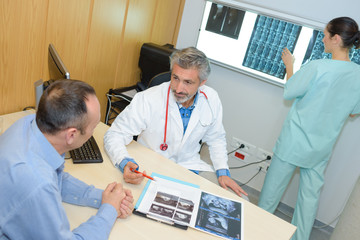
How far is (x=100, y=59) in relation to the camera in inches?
90.3

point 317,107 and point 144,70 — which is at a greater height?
point 317,107

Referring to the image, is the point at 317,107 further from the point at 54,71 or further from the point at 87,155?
the point at 54,71

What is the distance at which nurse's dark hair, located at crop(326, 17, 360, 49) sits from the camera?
6.42 feet

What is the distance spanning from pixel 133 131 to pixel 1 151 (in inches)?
32.8

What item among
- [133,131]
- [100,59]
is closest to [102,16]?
[100,59]

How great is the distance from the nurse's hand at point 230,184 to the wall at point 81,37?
1.24 m

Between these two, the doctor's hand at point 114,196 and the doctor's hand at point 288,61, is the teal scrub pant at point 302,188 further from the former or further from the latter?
the doctor's hand at point 114,196

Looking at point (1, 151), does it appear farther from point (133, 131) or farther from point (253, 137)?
point (253, 137)

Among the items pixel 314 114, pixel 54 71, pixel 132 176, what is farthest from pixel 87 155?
pixel 314 114

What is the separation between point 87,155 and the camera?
1475mm

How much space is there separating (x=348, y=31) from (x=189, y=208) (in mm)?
1562

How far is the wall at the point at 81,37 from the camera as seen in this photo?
5.39ft

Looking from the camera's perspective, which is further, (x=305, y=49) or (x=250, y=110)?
(x=250, y=110)

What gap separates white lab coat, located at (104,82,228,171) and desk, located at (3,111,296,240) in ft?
0.31
